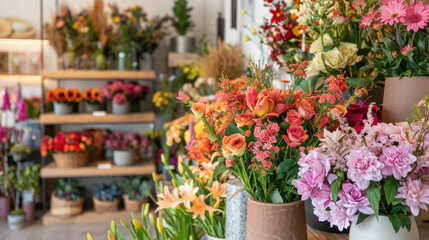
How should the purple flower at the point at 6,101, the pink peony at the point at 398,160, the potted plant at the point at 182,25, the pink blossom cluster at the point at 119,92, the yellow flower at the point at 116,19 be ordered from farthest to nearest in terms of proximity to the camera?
the potted plant at the point at 182,25 → the yellow flower at the point at 116,19 → the pink blossom cluster at the point at 119,92 → the purple flower at the point at 6,101 → the pink peony at the point at 398,160

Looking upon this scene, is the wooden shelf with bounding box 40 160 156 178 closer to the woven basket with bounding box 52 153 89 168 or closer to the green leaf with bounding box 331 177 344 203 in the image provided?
the woven basket with bounding box 52 153 89 168

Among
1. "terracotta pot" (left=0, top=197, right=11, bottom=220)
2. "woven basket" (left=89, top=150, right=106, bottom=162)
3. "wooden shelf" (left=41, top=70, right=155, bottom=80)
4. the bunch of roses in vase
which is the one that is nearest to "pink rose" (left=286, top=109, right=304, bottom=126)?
the bunch of roses in vase

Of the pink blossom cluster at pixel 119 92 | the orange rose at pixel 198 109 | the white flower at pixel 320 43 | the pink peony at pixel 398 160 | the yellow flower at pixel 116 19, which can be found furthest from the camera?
the yellow flower at pixel 116 19

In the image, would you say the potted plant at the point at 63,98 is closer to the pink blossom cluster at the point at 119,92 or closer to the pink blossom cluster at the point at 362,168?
the pink blossom cluster at the point at 119,92

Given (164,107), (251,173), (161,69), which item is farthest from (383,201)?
(161,69)

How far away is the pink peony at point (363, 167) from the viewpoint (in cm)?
58

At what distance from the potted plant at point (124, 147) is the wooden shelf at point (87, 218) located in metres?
0.46

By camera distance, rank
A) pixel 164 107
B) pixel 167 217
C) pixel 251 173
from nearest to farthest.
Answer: pixel 251 173 < pixel 167 217 < pixel 164 107

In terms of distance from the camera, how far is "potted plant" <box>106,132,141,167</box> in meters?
3.58

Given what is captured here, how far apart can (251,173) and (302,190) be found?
120 mm

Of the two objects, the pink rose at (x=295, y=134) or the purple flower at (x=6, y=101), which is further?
the purple flower at (x=6, y=101)

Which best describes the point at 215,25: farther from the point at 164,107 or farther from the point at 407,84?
the point at 407,84

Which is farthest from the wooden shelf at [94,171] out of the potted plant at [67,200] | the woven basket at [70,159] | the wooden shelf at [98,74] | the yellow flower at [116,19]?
the yellow flower at [116,19]

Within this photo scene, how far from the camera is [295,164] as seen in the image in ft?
2.28
